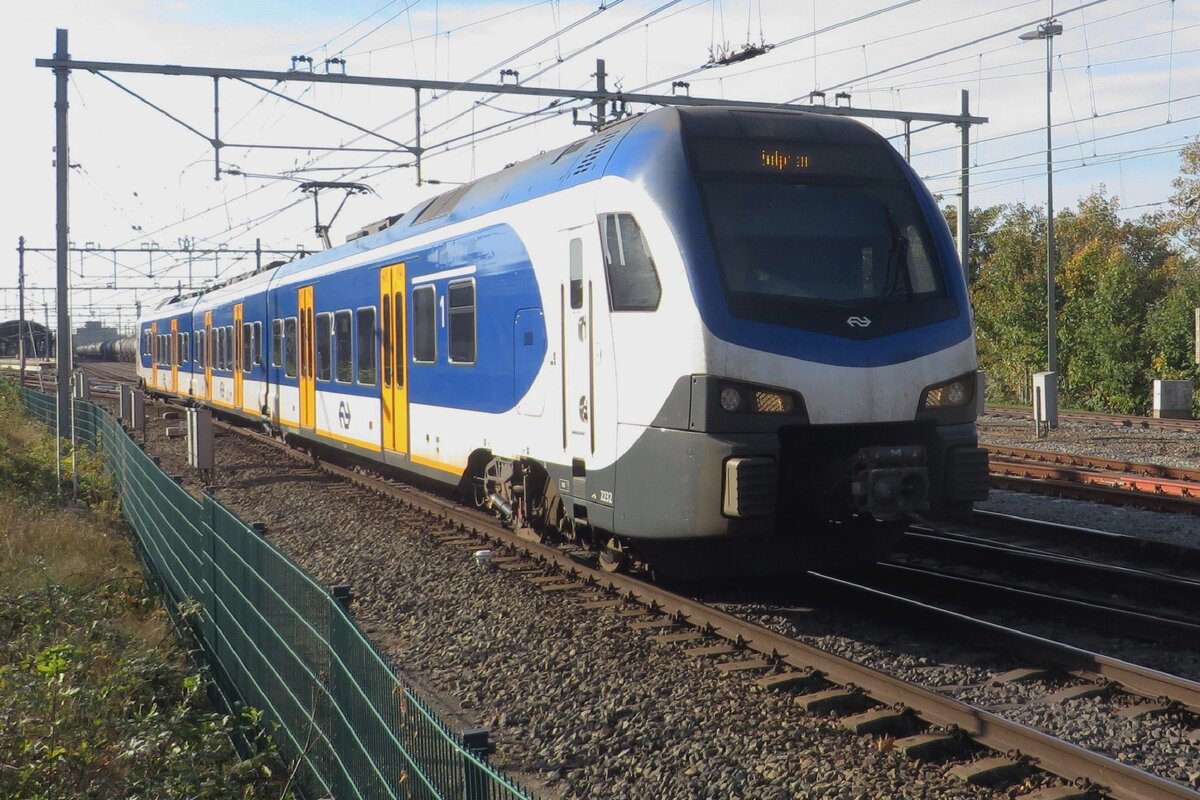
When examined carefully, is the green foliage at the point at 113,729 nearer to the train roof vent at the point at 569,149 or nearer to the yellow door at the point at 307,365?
the train roof vent at the point at 569,149

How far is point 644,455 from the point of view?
7.28 metres

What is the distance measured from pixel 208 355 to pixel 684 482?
68.4 ft

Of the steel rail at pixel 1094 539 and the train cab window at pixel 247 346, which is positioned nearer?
the steel rail at pixel 1094 539

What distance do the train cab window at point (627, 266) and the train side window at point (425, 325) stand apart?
369 centimetres

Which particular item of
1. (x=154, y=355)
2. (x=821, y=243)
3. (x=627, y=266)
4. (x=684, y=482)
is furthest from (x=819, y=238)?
(x=154, y=355)

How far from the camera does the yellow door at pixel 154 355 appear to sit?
35.5 metres

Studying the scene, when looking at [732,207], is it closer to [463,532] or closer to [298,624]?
[298,624]

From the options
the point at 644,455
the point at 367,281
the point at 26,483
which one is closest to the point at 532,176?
the point at 644,455

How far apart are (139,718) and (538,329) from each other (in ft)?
13.1

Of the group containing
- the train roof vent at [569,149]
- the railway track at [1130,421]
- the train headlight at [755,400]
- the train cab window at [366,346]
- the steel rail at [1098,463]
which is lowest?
the steel rail at [1098,463]

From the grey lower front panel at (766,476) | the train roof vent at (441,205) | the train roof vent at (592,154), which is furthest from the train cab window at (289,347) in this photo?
the grey lower front panel at (766,476)

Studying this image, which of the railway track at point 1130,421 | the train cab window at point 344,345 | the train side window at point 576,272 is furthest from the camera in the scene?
the railway track at point 1130,421

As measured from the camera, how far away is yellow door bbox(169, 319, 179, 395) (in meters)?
30.8

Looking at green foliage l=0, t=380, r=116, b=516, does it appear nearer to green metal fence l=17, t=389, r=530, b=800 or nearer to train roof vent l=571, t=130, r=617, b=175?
green metal fence l=17, t=389, r=530, b=800
